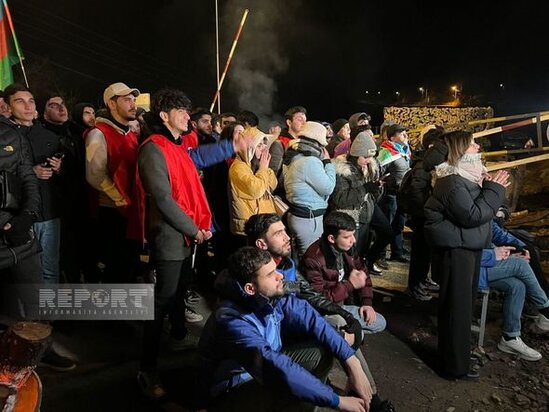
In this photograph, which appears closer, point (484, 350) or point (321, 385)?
point (321, 385)

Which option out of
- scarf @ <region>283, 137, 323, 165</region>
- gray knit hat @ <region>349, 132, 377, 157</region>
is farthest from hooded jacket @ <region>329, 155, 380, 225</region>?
scarf @ <region>283, 137, 323, 165</region>

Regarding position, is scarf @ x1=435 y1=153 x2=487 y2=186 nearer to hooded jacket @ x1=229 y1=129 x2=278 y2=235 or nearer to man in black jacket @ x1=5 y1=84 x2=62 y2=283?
hooded jacket @ x1=229 y1=129 x2=278 y2=235

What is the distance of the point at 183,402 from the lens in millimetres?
3549

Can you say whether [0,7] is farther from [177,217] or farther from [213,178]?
[177,217]

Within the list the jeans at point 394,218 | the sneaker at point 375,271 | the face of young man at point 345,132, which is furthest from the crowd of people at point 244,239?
the jeans at point 394,218

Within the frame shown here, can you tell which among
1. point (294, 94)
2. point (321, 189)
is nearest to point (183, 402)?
point (321, 189)

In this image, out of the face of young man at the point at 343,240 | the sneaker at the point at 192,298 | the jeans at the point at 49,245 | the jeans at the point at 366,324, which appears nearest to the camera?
the jeans at the point at 366,324

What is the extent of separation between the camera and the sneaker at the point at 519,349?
4305 mm

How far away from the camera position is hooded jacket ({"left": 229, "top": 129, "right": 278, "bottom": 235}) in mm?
4625

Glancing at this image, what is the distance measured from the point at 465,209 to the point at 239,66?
22671 millimetres

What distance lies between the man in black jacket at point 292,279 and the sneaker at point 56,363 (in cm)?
189

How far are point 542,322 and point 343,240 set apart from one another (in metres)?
2.48

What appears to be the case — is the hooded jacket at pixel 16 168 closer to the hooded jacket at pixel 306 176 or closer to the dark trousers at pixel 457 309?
the hooded jacket at pixel 306 176

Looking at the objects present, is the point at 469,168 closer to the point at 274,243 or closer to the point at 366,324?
the point at 366,324
